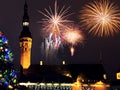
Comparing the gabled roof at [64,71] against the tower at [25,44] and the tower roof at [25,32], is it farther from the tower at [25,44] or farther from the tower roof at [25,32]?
the tower roof at [25,32]

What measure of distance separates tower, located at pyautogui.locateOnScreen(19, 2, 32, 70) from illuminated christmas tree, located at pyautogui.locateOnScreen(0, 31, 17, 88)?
264 feet

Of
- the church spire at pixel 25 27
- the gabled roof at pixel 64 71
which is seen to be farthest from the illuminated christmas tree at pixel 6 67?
the church spire at pixel 25 27

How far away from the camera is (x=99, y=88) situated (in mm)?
122812

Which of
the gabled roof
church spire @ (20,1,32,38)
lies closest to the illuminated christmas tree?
the gabled roof

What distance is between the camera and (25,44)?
126688 millimetres

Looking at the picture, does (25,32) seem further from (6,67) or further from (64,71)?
(6,67)

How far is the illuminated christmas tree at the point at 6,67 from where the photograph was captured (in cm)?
4400

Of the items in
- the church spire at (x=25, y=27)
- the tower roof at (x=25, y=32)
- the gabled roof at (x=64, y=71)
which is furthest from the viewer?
the tower roof at (x=25, y=32)

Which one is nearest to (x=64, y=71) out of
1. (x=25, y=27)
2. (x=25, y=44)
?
(x=25, y=44)

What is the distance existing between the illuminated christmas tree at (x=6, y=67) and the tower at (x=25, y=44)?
80.5 metres

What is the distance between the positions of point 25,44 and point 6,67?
270 ft

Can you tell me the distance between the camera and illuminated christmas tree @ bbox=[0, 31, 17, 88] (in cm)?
4400

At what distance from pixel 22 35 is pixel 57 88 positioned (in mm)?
21400

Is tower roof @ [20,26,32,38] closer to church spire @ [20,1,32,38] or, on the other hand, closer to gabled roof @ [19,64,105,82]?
church spire @ [20,1,32,38]
